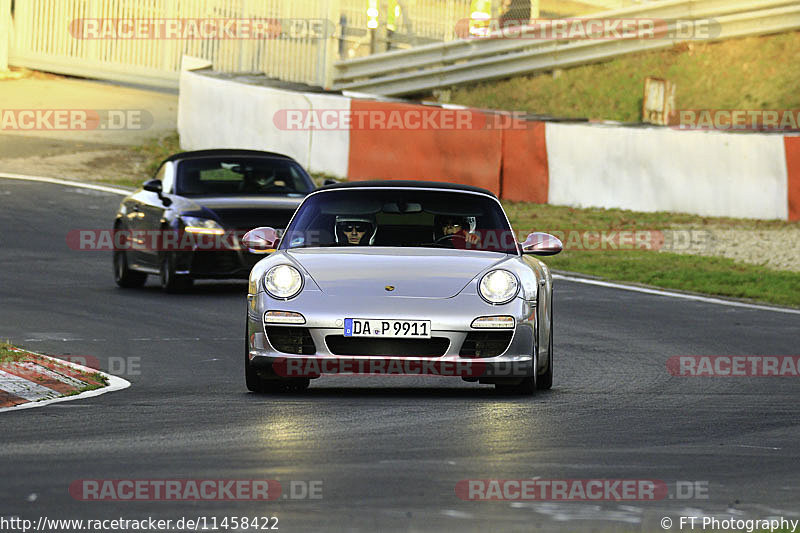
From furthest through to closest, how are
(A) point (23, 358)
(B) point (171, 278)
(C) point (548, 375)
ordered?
(B) point (171, 278)
(A) point (23, 358)
(C) point (548, 375)

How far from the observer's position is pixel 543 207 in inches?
963

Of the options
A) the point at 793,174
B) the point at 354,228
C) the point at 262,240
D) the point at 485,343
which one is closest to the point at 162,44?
the point at 793,174

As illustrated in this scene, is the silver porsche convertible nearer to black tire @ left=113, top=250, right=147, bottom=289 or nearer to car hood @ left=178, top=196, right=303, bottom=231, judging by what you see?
car hood @ left=178, top=196, right=303, bottom=231

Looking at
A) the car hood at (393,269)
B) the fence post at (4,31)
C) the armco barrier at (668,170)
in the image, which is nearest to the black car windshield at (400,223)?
the car hood at (393,269)

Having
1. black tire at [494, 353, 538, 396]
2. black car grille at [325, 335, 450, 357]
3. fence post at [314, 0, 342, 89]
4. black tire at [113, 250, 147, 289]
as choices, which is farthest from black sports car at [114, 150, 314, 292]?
fence post at [314, 0, 342, 89]

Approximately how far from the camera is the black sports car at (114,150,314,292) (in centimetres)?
1648

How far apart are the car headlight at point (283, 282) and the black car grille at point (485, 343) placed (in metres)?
0.99

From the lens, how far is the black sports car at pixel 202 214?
1648 cm

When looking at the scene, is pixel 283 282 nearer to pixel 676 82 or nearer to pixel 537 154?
pixel 537 154

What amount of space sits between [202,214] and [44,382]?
21.8 ft

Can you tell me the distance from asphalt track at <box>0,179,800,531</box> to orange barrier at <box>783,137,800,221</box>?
7.43 meters

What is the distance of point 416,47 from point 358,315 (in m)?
25.8

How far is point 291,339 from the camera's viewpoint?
9.48m

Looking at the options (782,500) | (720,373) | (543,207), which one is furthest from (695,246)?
(782,500)
